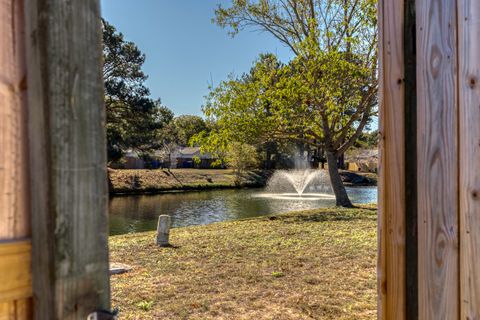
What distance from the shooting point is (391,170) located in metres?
1.39

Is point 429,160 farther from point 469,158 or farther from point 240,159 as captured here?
point 240,159

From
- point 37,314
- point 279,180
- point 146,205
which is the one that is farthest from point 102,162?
point 279,180

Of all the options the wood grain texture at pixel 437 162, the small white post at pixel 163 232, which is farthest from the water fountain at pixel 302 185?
the wood grain texture at pixel 437 162

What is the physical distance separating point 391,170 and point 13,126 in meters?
1.25

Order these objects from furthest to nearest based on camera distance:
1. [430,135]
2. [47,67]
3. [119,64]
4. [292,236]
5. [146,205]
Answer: [119,64] → [146,205] → [292,236] → [430,135] → [47,67]

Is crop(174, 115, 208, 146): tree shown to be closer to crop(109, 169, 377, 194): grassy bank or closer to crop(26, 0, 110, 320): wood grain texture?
crop(109, 169, 377, 194): grassy bank

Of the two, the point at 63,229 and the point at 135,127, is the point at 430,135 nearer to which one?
Result: the point at 63,229

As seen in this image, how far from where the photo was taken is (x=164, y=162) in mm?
36906

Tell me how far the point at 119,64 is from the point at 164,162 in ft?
61.6

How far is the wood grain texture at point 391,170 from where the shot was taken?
137 centimetres

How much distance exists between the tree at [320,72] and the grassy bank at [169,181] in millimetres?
13488

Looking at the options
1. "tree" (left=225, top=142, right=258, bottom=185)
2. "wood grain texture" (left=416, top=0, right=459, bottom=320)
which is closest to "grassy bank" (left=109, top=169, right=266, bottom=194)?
"tree" (left=225, top=142, right=258, bottom=185)

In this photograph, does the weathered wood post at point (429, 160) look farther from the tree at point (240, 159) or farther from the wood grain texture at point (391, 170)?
the tree at point (240, 159)

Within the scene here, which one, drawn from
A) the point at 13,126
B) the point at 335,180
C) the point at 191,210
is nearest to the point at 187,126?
the point at 191,210
